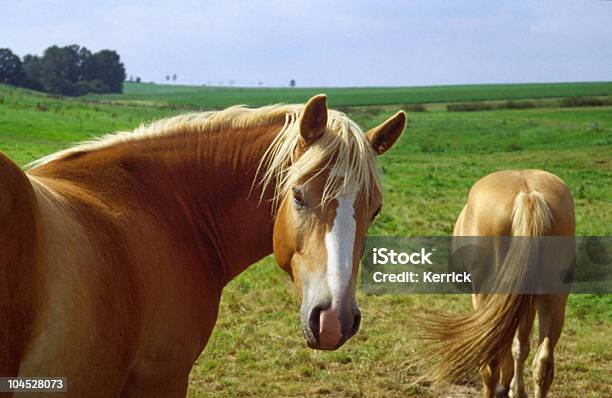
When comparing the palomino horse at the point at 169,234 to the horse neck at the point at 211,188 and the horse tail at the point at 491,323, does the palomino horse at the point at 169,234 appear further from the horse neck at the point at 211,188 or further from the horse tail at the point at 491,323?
the horse tail at the point at 491,323

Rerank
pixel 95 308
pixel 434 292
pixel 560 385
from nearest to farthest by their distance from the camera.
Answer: pixel 95 308 < pixel 560 385 < pixel 434 292

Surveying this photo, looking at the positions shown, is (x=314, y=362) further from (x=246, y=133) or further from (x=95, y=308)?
(x=95, y=308)

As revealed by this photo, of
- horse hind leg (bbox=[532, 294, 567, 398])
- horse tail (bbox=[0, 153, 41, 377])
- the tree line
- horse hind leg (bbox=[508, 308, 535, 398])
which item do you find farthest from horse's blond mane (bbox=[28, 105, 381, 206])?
the tree line

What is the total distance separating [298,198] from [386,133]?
65cm

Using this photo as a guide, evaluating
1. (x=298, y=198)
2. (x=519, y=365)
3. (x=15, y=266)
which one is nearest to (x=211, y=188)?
(x=298, y=198)

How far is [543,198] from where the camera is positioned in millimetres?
5129

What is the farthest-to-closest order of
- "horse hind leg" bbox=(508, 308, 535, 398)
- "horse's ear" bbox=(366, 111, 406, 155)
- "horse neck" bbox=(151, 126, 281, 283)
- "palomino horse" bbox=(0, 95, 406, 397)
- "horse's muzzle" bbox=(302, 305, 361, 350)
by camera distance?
"horse hind leg" bbox=(508, 308, 535, 398)
"horse neck" bbox=(151, 126, 281, 283)
"horse's ear" bbox=(366, 111, 406, 155)
"horse's muzzle" bbox=(302, 305, 361, 350)
"palomino horse" bbox=(0, 95, 406, 397)

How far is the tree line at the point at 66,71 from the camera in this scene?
57781 mm

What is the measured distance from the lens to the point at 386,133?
10.5 ft

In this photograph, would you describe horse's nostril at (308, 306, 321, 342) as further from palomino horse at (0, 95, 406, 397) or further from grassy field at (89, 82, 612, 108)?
grassy field at (89, 82, 612, 108)

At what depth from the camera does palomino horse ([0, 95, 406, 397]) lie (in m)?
2.26

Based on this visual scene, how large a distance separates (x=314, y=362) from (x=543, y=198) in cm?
271

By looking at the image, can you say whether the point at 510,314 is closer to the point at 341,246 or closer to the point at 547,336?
the point at 547,336

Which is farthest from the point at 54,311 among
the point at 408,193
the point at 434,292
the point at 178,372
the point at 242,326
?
the point at 408,193
